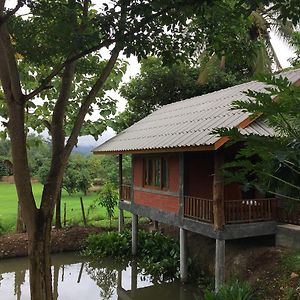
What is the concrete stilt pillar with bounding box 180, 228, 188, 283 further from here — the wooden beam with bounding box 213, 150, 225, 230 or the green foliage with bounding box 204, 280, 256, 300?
the green foliage with bounding box 204, 280, 256, 300

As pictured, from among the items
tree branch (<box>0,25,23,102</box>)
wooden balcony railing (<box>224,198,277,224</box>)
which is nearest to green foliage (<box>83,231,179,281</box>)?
wooden balcony railing (<box>224,198,277,224</box>)

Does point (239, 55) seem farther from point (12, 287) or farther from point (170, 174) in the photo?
point (12, 287)

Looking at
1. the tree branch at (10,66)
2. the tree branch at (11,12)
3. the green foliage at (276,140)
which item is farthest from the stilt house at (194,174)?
the tree branch at (11,12)

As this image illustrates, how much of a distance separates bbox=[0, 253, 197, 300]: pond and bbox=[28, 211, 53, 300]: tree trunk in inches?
245

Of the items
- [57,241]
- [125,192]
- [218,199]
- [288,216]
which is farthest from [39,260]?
[57,241]

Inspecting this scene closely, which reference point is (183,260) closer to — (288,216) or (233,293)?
(288,216)

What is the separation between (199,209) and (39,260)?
19.3 feet

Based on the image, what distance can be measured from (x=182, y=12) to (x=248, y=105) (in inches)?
62.5

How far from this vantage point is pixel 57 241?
16.7m

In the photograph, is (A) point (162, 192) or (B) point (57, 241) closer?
(A) point (162, 192)

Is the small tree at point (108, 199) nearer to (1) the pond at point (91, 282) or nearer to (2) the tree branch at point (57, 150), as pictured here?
(1) the pond at point (91, 282)

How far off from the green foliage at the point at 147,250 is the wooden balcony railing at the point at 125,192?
1484 millimetres

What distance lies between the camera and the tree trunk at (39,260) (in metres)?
5.56

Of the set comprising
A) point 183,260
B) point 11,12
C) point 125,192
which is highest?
point 11,12
